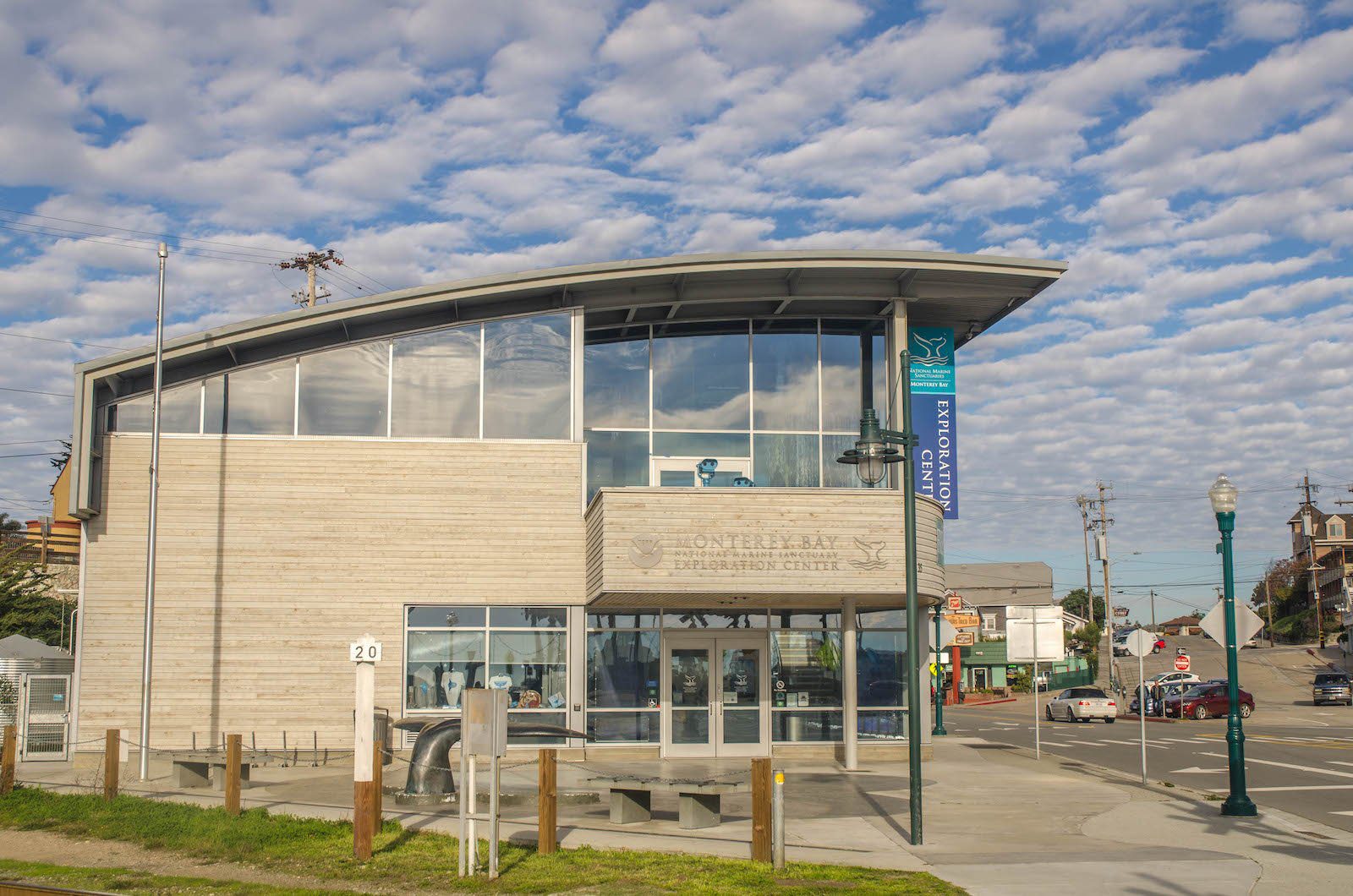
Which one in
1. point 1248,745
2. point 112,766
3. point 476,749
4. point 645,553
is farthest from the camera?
point 1248,745

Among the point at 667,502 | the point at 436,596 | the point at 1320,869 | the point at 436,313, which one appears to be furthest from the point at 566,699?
the point at 1320,869

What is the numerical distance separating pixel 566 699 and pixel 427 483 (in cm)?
521

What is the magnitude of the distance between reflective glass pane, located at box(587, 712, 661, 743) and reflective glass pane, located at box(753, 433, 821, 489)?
557 cm

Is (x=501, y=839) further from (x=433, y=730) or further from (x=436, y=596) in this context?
(x=436, y=596)

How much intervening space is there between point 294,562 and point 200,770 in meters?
5.25

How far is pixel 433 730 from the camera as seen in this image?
18281 millimetres

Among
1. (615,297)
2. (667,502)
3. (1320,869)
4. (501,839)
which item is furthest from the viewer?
(615,297)

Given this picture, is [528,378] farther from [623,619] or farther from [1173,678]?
[1173,678]

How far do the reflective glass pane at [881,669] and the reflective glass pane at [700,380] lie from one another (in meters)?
5.33

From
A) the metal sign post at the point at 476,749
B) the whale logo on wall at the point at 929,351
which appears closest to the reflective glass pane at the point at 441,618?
the whale logo on wall at the point at 929,351

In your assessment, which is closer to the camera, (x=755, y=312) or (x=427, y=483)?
(x=427, y=483)

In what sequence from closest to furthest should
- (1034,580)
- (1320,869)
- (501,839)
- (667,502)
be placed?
(1320,869), (501,839), (667,502), (1034,580)

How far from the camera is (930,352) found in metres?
27.9

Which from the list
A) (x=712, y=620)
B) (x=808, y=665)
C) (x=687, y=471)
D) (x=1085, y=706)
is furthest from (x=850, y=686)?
(x=1085, y=706)
